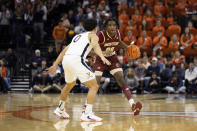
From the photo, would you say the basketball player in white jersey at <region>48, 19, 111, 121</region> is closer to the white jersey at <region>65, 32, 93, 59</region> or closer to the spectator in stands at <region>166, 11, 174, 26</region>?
the white jersey at <region>65, 32, 93, 59</region>

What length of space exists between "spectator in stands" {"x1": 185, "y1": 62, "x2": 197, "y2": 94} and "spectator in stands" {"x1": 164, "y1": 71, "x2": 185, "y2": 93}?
0.45 meters

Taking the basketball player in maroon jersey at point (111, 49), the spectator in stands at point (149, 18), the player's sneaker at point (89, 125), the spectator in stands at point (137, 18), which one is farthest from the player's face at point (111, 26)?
the spectator in stands at point (137, 18)

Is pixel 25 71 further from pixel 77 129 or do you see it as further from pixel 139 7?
pixel 77 129

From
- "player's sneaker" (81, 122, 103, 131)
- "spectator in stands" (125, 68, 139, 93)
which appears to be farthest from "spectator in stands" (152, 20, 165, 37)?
"player's sneaker" (81, 122, 103, 131)

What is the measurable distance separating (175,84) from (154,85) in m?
0.85

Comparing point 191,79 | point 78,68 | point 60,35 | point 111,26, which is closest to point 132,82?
point 191,79

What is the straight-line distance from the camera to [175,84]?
1686cm

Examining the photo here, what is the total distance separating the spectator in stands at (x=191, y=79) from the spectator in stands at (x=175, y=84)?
1.49ft

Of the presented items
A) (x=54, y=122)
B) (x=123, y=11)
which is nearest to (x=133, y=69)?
(x=123, y=11)

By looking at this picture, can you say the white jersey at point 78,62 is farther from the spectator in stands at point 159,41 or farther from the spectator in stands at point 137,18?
the spectator in stands at point 137,18

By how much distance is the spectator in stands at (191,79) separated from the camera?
16.1m

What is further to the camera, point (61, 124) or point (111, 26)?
point (111, 26)

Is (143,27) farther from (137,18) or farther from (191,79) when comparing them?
(191,79)

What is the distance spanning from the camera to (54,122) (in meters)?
7.58
